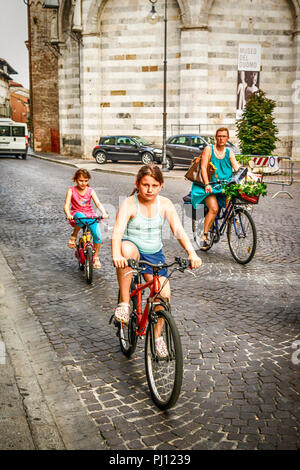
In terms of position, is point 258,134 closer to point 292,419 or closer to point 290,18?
point 290,18

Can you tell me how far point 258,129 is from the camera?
2031cm

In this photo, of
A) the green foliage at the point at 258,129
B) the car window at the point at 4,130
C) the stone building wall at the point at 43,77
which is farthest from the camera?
the stone building wall at the point at 43,77

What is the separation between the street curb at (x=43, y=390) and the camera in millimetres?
3270

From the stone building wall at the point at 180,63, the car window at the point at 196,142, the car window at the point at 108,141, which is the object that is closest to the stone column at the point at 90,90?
the stone building wall at the point at 180,63

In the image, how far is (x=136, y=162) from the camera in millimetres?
27641

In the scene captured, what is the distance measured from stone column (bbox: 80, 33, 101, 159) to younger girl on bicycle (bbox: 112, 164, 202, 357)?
27.3 m

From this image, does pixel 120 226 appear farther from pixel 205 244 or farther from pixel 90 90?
pixel 90 90

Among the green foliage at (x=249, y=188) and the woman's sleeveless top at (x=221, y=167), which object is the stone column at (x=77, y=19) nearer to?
the woman's sleeveless top at (x=221, y=167)

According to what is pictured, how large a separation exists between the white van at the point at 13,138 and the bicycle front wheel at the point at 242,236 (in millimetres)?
24841

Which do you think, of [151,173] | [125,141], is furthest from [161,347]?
[125,141]

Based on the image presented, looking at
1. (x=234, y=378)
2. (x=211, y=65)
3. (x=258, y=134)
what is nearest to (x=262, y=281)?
(x=234, y=378)

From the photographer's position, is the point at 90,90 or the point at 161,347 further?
the point at 90,90

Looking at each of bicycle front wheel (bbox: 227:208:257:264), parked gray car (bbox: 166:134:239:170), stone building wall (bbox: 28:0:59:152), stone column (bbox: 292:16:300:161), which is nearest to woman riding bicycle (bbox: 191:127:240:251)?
bicycle front wheel (bbox: 227:208:257:264)

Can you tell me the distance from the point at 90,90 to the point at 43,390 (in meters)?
28.0
